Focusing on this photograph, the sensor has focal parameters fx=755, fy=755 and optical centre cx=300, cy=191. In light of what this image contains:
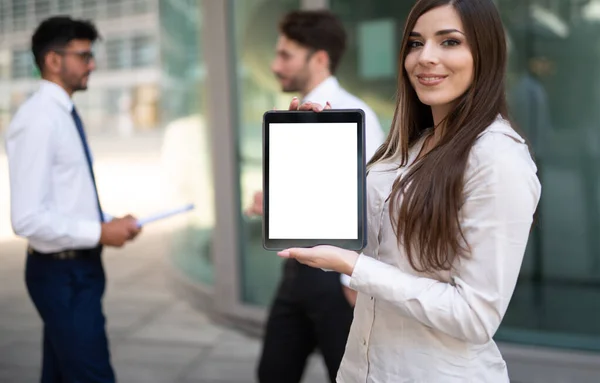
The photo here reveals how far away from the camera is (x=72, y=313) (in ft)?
9.70

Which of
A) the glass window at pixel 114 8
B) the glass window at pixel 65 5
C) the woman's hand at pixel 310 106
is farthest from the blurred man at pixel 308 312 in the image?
the glass window at pixel 114 8

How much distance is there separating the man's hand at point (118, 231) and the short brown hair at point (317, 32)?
1.12 m

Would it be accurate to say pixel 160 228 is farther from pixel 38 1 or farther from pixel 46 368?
pixel 46 368

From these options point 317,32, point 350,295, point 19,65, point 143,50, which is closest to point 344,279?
point 350,295

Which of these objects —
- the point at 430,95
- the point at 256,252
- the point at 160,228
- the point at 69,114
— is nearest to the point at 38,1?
the point at 160,228

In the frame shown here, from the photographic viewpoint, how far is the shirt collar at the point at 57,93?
3.12 metres

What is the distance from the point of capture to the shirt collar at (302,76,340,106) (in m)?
3.32

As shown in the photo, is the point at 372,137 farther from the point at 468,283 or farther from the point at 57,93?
the point at 468,283

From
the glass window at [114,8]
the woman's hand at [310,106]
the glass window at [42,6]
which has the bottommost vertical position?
the woman's hand at [310,106]

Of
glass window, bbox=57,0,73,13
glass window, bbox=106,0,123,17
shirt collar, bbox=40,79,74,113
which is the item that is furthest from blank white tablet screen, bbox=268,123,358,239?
glass window, bbox=106,0,123,17

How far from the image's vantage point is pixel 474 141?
5.25ft

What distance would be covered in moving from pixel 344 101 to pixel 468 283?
1784 millimetres

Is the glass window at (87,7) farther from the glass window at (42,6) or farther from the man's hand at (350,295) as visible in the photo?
the man's hand at (350,295)

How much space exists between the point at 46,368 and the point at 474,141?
89.8 inches
